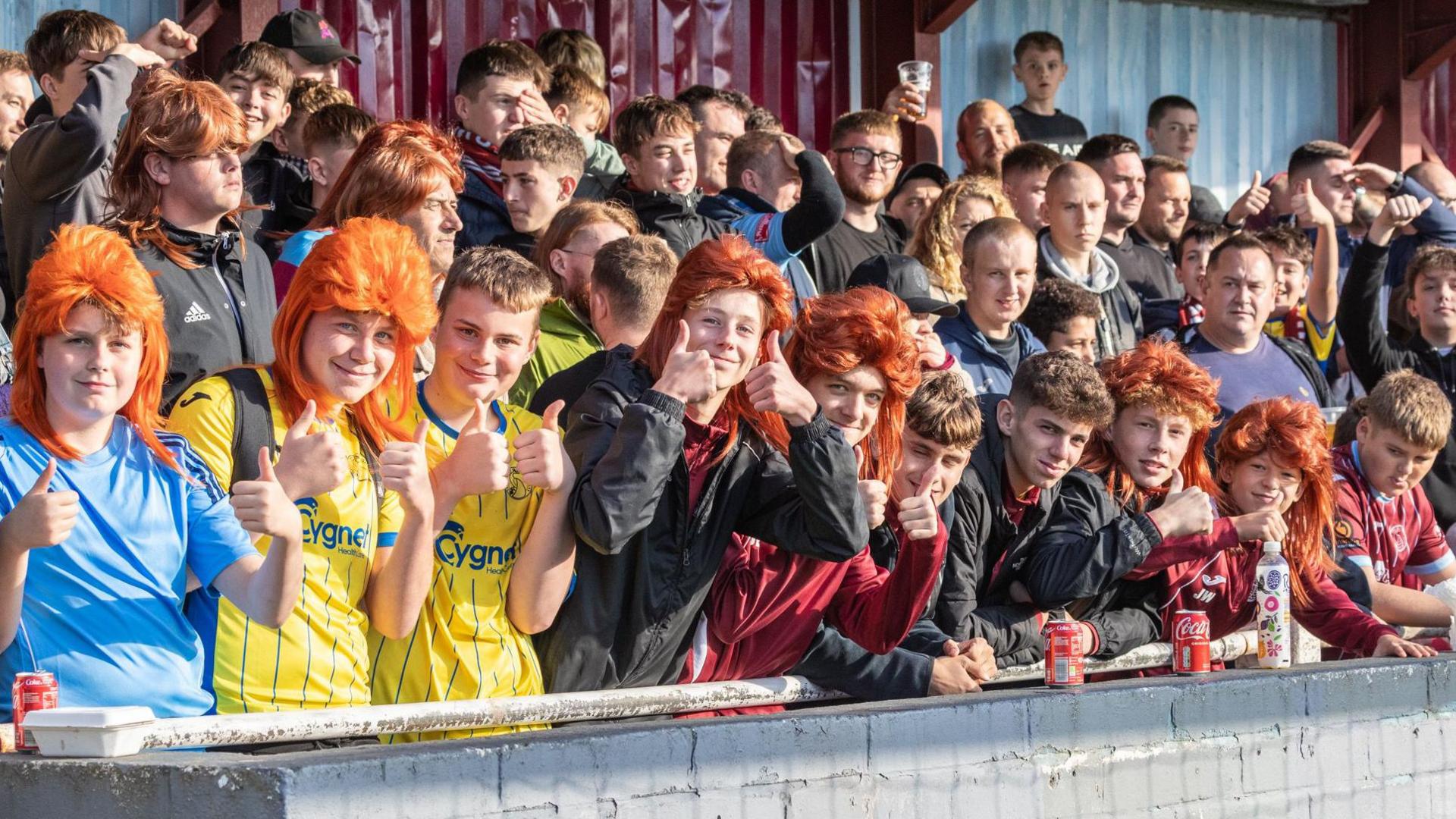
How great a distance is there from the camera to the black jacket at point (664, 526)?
3.94 meters

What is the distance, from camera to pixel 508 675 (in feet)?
12.8

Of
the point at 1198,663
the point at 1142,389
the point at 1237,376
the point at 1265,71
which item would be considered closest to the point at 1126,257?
the point at 1237,376

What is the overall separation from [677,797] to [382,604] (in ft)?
2.36

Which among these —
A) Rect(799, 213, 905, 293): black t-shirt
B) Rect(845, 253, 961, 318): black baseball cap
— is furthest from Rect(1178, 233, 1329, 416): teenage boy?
Rect(845, 253, 961, 318): black baseball cap

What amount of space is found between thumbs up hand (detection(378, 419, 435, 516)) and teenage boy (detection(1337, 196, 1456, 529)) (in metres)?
5.50

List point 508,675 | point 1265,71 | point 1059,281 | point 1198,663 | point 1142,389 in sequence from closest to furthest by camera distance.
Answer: point 508,675 < point 1198,663 < point 1142,389 < point 1059,281 < point 1265,71

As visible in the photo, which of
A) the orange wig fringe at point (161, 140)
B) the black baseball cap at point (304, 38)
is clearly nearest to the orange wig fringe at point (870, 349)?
the orange wig fringe at point (161, 140)

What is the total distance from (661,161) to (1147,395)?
7.34 ft

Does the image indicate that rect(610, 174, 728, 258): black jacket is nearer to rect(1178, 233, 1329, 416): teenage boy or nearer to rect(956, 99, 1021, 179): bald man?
rect(1178, 233, 1329, 416): teenage boy

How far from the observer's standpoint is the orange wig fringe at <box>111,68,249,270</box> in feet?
14.5

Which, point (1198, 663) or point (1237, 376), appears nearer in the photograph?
point (1198, 663)

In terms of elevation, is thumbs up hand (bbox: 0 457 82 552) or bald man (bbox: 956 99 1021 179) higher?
bald man (bbox: 956 99 1021 179)

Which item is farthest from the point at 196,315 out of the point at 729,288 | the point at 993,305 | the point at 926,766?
the point at 993,305

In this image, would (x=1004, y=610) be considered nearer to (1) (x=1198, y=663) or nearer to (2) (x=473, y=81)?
(1) (x=1198, y=663)
